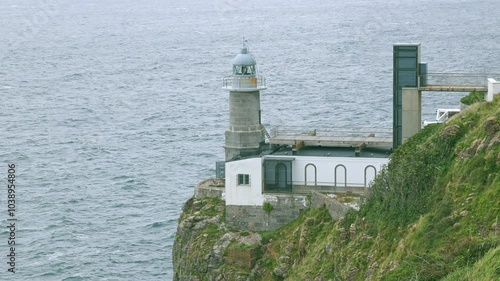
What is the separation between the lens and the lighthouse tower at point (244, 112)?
56625 mm

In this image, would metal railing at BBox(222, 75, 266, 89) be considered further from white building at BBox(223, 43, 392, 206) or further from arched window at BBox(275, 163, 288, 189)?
arched window at BBox(275, 163, 288, 189)

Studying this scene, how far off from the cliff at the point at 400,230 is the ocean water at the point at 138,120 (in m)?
15.2

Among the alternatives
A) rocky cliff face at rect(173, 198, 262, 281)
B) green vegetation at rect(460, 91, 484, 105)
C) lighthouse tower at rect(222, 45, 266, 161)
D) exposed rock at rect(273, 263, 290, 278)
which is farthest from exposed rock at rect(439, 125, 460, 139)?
lighthouse tower at rect(222, 45, 266, 161)

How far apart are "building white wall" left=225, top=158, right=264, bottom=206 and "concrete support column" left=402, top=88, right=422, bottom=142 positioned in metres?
7.09

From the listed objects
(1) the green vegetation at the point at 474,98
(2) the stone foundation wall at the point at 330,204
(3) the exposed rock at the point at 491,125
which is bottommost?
(2) the stone foundation wall at the point at 330,204

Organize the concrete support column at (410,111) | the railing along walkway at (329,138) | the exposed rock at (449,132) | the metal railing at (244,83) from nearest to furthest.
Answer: the exposed rock at (449,132)
the concrete support column at (410,111)
the railing along walkway at (329,138)
the metal railing at (244,83)

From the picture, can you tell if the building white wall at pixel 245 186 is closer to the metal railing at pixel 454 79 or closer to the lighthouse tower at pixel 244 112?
the lighthouse tower at pixel 244 112

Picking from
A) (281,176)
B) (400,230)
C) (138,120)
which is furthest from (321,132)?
(138,120)

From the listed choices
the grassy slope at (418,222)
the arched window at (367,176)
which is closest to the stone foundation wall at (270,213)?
the grassy slope at (418,222)

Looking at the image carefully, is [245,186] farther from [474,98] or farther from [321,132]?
[474,98]

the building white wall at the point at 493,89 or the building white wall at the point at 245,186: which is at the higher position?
→ the building white wall at the point at 493,89

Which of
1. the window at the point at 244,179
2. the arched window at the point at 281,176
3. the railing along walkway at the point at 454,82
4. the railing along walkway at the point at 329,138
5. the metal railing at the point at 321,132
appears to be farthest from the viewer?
the metal railing at the point at 321,132

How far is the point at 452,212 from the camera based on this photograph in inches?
1576

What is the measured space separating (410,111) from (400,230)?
1205 centimetres
